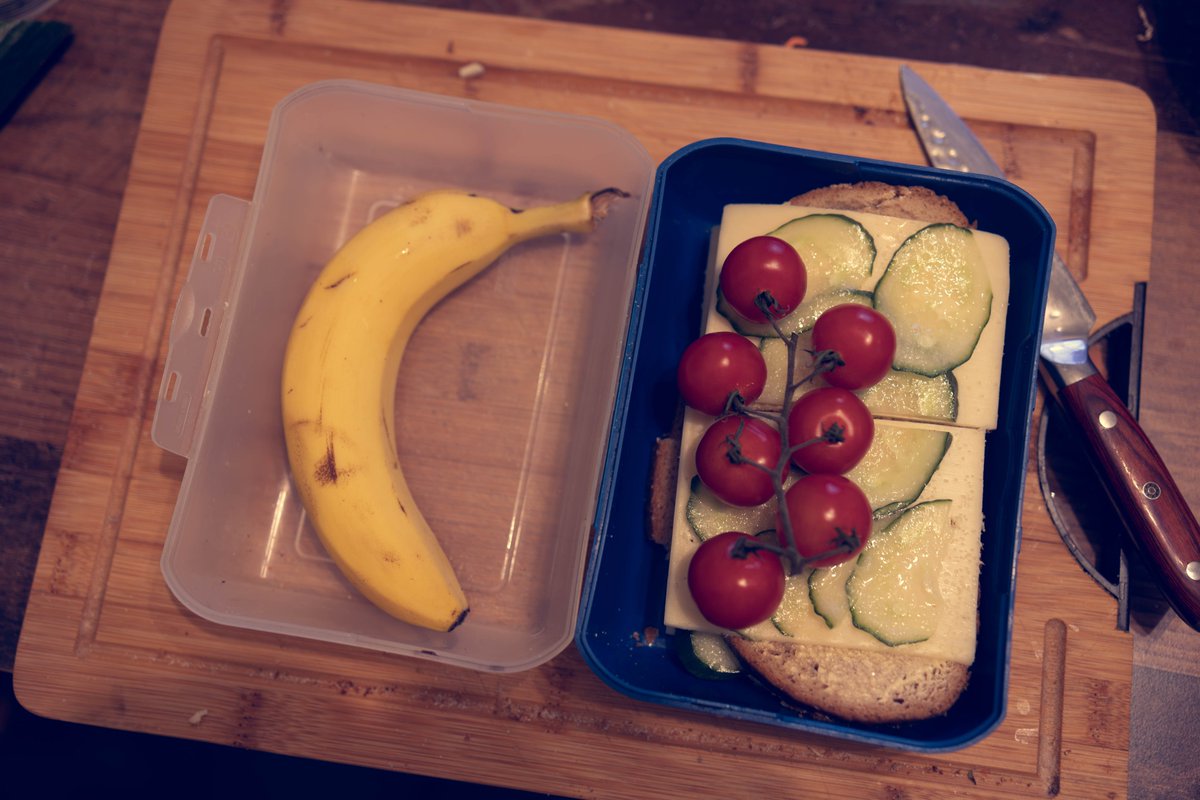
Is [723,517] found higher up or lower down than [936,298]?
lower down

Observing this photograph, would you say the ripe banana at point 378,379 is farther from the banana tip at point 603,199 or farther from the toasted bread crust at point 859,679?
the toasted bread crust at point 859,679

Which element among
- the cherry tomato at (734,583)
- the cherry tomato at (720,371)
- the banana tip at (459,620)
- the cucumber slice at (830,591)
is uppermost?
the cherry tomato at (720,371)

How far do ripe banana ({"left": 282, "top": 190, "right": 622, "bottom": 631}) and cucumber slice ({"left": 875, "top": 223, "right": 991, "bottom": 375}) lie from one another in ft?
1.98

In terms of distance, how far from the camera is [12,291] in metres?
1.89

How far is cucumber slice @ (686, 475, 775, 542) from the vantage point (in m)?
1.51

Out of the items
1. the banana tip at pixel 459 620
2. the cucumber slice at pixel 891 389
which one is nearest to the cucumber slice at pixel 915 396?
the cucumber slice at pixel 891 389

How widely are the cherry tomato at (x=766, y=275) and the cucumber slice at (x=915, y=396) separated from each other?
10.8 inches

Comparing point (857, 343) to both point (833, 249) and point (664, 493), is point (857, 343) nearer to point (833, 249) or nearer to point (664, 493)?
point (833, 249)

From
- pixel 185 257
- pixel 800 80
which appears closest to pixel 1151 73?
pixel 800 80

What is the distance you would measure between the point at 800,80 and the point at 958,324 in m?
0.68

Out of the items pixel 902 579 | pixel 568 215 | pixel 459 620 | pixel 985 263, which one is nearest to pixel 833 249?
pixel 985 263

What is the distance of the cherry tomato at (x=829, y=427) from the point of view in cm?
135

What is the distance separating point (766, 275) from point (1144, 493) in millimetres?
878

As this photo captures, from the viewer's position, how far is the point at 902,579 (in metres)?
1.48
